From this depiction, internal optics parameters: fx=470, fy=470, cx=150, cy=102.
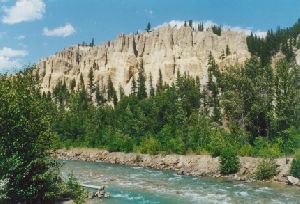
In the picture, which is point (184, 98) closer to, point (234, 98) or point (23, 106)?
point (234, 98)

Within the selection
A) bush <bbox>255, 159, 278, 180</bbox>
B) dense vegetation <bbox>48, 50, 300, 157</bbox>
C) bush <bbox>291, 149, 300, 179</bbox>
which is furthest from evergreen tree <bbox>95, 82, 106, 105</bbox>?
bush <bbox>291, 149, 300, 179</bbox>

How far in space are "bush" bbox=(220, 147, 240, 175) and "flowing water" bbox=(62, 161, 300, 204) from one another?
13.0ft

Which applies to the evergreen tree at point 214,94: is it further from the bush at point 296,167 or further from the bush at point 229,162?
the bush at point 296,167

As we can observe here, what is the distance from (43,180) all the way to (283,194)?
22.0 m

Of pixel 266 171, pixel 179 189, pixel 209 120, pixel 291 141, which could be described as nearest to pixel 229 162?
pixel 266 171

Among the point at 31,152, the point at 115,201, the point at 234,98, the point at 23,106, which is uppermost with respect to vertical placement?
the point at 234,98

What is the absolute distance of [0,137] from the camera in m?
27.2

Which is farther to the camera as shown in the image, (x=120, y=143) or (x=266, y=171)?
(x=120, y=143)

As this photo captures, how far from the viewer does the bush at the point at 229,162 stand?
54531mm

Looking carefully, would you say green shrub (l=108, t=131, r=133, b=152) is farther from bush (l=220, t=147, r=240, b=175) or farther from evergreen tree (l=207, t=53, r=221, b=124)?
bush (l=220, t=147, r=240, b=175)

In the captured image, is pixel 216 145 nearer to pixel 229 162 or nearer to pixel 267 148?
pixel 267 148

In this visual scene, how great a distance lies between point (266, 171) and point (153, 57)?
356 ft

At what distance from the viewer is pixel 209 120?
81.9 m

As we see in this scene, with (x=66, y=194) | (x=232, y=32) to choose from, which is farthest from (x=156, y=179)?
(x=232, y=32)
